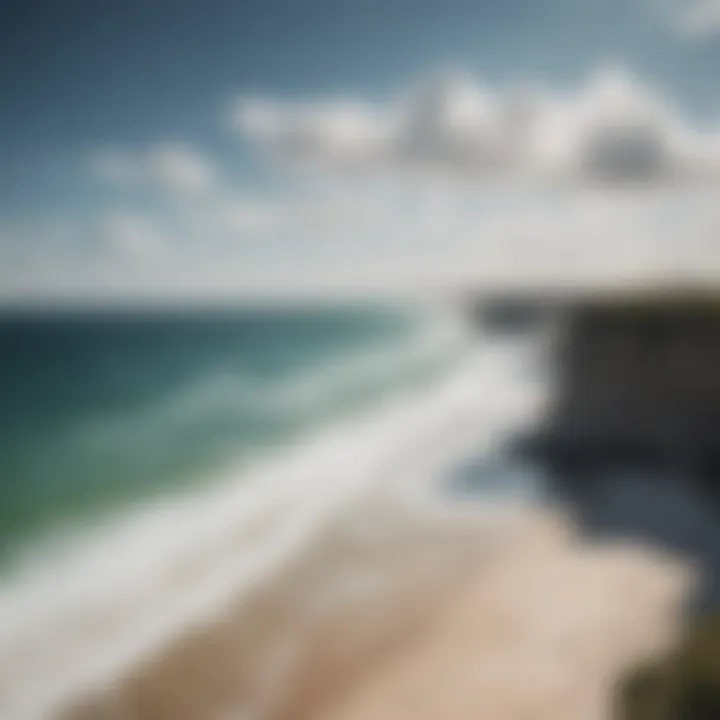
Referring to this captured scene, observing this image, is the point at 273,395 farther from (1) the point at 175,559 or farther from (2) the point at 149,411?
(1) the point at 175,559

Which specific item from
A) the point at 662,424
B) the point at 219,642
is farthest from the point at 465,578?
the point at 662,424

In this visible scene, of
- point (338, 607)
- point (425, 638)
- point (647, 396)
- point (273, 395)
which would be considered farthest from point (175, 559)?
point (273, 395)

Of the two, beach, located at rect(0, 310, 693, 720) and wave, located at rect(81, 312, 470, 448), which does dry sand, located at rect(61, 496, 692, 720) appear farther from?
wave, located at rect(81, 312, 470, 448)

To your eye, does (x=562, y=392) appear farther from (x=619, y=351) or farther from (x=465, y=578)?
(x=465, y=578)

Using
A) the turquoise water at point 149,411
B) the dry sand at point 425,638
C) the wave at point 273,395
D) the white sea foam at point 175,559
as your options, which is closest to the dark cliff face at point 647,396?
the white sea foam at point 175,559

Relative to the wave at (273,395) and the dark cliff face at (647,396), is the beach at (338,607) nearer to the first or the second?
the dark cliff face at (647,396)
